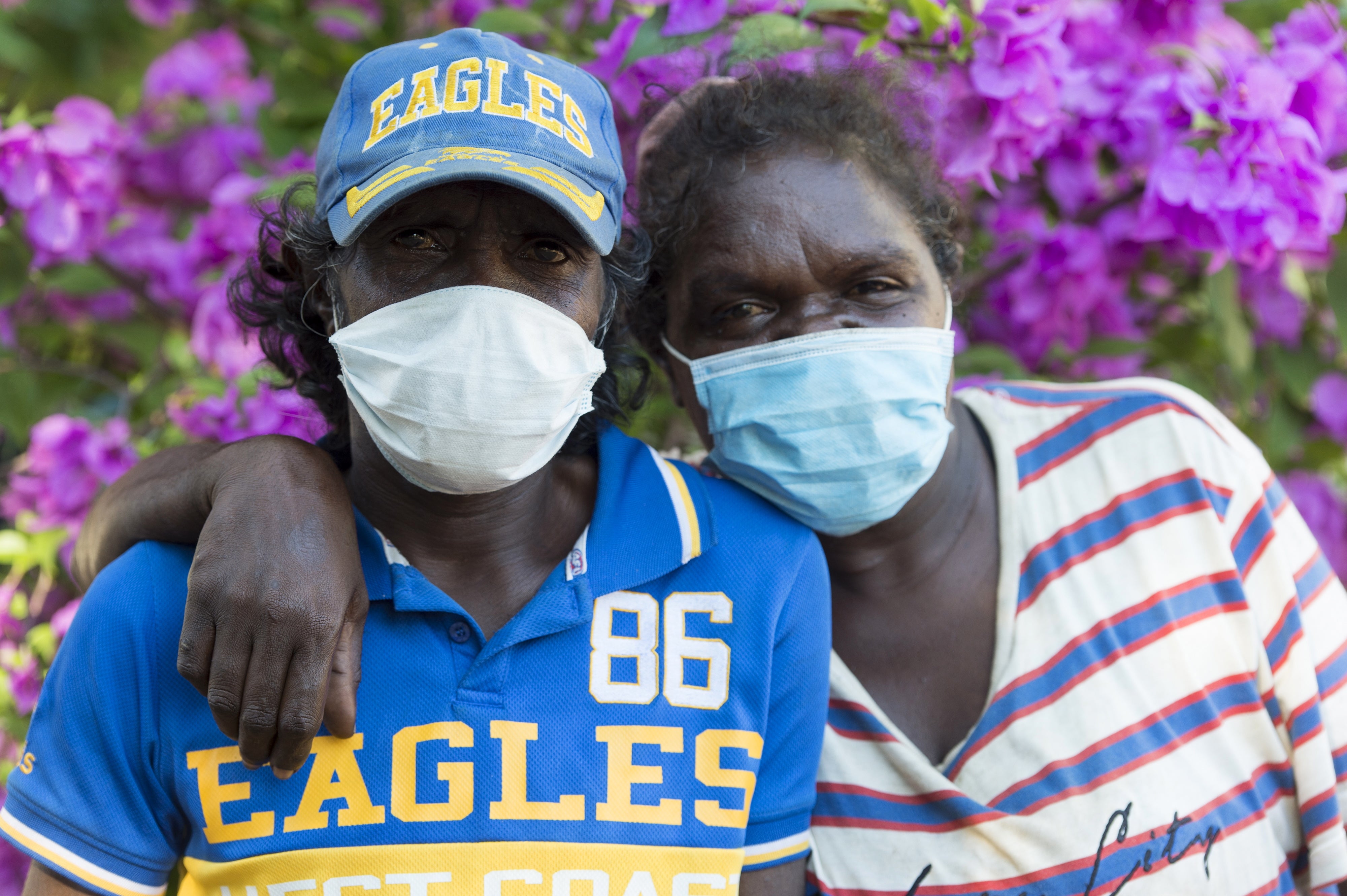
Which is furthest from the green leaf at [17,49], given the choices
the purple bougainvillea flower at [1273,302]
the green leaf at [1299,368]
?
the green leaf at [1299,368]

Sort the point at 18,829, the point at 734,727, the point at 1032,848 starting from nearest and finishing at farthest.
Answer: the point at 18,829, the point at 734,727, the point at 1032,848

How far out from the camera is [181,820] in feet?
5.33

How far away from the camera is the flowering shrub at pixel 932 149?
223cm

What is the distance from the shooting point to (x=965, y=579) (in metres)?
2.12

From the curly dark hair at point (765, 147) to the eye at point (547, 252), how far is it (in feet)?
1.30

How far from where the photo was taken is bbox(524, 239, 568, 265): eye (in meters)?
1.60

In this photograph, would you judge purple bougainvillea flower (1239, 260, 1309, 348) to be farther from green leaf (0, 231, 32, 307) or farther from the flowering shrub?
green leaf (0, 231, 32, 307)

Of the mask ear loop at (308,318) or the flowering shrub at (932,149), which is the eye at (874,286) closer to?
the flowering shrub at (932,149)

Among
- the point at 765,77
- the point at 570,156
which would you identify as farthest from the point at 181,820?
the point at 765,77

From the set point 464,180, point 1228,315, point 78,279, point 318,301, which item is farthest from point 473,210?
point 1228,315

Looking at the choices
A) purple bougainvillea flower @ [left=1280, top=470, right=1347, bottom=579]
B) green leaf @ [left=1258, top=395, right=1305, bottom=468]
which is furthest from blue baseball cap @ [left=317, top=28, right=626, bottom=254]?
purple bougainvillea flower @ [left=1280, top=470, right=1347, bottom=579]

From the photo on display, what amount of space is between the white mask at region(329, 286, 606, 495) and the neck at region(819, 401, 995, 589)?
0.76 metres

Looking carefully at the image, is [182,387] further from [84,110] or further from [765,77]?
[765,77]

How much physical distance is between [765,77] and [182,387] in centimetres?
152
